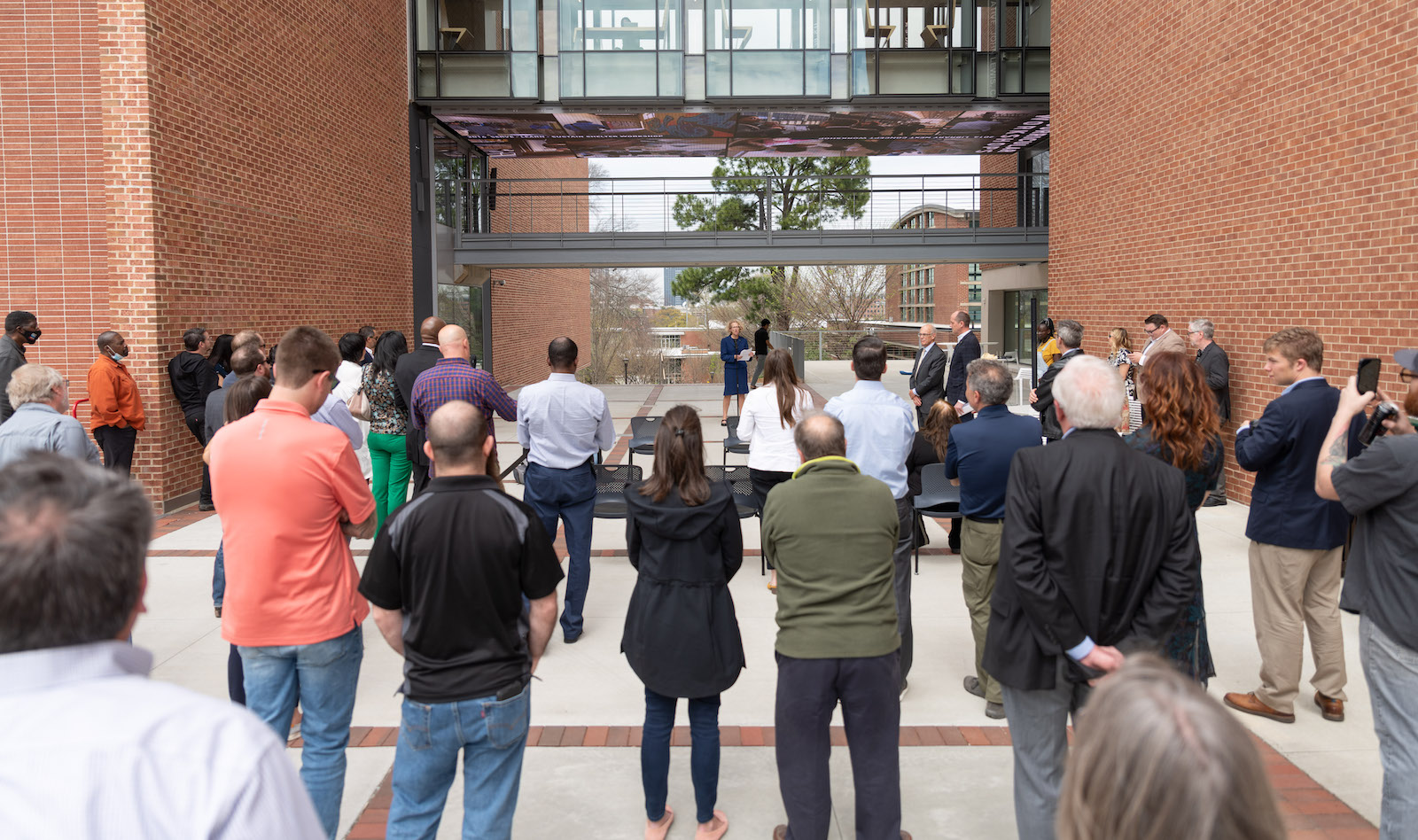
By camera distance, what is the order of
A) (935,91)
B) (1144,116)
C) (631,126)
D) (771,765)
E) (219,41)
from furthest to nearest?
(631,126) < (935,91) < (1144,116) < (219,41) < (771,765)

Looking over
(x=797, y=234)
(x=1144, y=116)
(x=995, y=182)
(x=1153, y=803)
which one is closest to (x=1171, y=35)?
(x=1144, y=116)

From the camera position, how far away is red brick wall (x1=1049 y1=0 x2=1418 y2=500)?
303 inches

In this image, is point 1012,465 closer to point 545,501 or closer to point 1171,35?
point 545,501

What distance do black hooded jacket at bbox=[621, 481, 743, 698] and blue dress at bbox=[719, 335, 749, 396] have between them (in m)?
12.6

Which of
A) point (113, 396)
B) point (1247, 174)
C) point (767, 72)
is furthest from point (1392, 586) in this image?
point (767, 72)

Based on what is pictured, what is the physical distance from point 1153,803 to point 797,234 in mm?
18882

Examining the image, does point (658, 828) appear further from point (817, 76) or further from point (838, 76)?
point (838, 76)

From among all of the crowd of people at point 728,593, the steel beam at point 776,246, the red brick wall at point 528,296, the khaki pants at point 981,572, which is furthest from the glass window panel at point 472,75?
the khaki pants at point 981,572

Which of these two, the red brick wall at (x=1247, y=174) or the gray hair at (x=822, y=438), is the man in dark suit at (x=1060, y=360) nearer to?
the red brick wall at (x=1247, y=174)

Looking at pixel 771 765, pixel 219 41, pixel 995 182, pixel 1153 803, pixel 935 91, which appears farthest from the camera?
pixel 995 182

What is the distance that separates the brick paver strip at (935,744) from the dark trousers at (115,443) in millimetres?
5935

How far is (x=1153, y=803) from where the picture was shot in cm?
116

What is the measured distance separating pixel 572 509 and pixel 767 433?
134 centimetres

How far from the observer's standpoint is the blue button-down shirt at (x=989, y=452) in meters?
4.70
